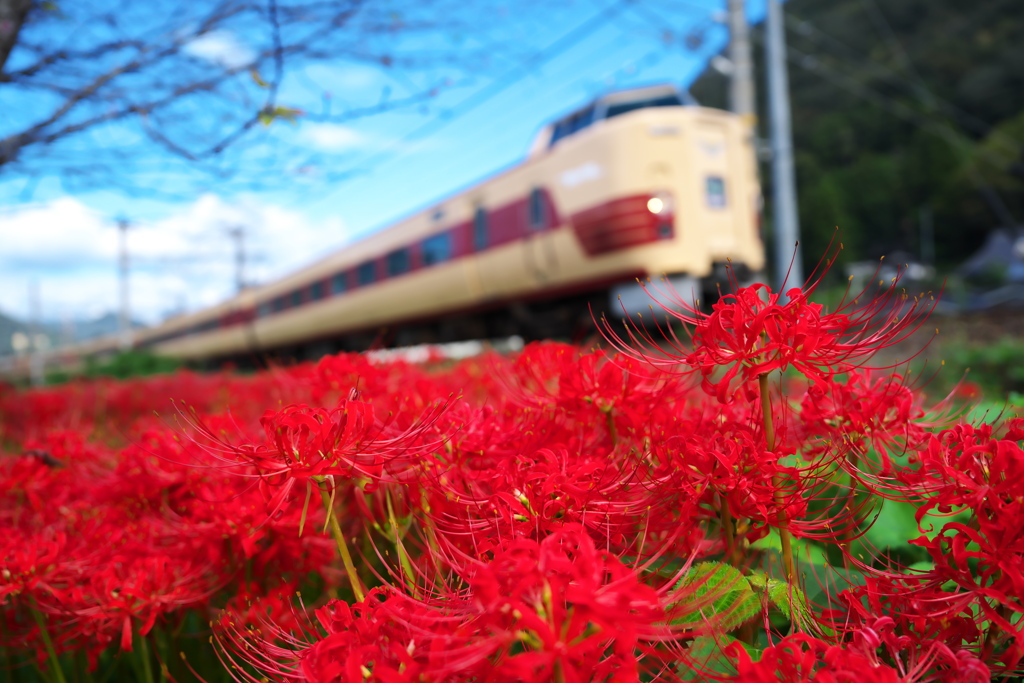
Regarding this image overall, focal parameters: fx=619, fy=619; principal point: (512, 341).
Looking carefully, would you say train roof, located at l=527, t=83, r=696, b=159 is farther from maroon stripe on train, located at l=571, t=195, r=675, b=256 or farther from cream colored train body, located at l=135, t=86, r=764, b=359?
maroon stripe on train, located at l=571, t=195, r=675, b=256

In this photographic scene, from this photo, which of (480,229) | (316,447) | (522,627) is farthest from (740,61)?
(522,627)

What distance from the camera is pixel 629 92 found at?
329 inches

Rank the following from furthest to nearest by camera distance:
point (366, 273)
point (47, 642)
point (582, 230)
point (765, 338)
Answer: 1. point (366, 273)
2. point (582, 230)
3. point (47, 642)
4. point (765, 338)

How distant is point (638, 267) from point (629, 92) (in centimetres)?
274

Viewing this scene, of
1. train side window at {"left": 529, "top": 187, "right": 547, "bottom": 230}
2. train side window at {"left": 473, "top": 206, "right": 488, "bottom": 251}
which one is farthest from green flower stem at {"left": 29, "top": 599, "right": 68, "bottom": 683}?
train side window at {"left": 473, "top": 206, "right": 488, "bottom": 251}

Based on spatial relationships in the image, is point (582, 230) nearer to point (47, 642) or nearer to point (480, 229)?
point (480, 229)

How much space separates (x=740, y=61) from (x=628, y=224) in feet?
7.56

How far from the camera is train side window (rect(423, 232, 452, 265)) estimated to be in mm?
10117

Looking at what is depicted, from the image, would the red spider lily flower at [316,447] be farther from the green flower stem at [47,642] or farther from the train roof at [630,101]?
the train roof at [630,101]

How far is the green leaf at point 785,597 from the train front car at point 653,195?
6122 mm

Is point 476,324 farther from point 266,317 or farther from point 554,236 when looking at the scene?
point 266,317

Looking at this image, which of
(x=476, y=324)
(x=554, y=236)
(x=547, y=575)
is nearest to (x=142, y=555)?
(x=547, y=575)

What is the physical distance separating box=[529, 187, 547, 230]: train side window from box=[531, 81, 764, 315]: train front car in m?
0.23

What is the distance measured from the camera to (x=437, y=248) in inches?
409
